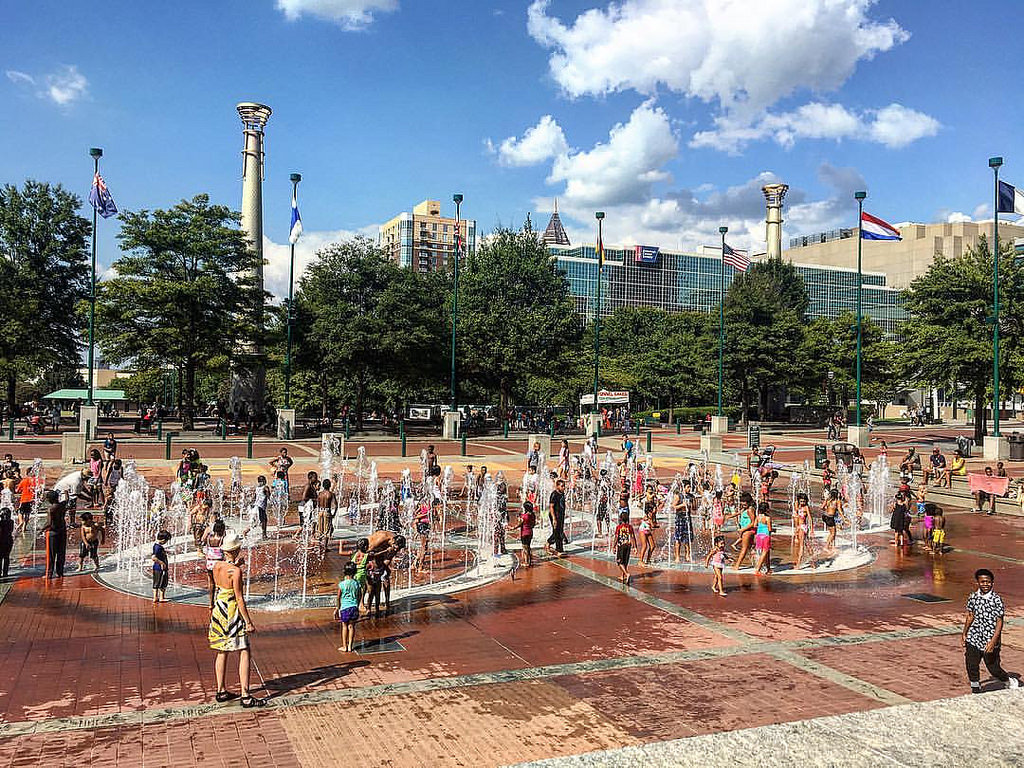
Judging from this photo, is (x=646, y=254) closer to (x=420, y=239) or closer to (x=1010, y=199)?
(x=420, y=239)

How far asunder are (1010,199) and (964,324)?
1468 cm

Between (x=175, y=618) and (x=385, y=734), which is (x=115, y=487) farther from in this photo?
(x=385, y=734)

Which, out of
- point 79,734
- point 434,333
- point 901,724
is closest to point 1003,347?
point 434,333

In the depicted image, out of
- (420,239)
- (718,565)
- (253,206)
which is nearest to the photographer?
(718,565)

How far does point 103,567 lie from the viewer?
15.2 m

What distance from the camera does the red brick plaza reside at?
7668mm

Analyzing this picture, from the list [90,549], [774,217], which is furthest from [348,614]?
[774,217]

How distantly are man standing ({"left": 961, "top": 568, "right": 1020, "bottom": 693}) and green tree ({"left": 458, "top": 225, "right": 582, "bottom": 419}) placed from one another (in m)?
43.8

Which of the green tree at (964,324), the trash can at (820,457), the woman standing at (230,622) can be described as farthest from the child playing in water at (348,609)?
the green tree at (964,324)

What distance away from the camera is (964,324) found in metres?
46.7

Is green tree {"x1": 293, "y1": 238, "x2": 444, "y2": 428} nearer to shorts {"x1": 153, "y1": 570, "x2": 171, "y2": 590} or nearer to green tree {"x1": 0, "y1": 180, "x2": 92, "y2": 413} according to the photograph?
green tree {"x1": 0, "y1": 180, "x2": 92, "y2": 413}

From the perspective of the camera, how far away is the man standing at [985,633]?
8.57 metres

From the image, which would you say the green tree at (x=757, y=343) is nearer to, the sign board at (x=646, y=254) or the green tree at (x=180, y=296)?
the green tree at (x=180, y=296)

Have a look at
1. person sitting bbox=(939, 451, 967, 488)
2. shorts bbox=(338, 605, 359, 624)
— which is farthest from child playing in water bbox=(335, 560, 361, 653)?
person sitting bbox=(939, 451, 967, 488)
